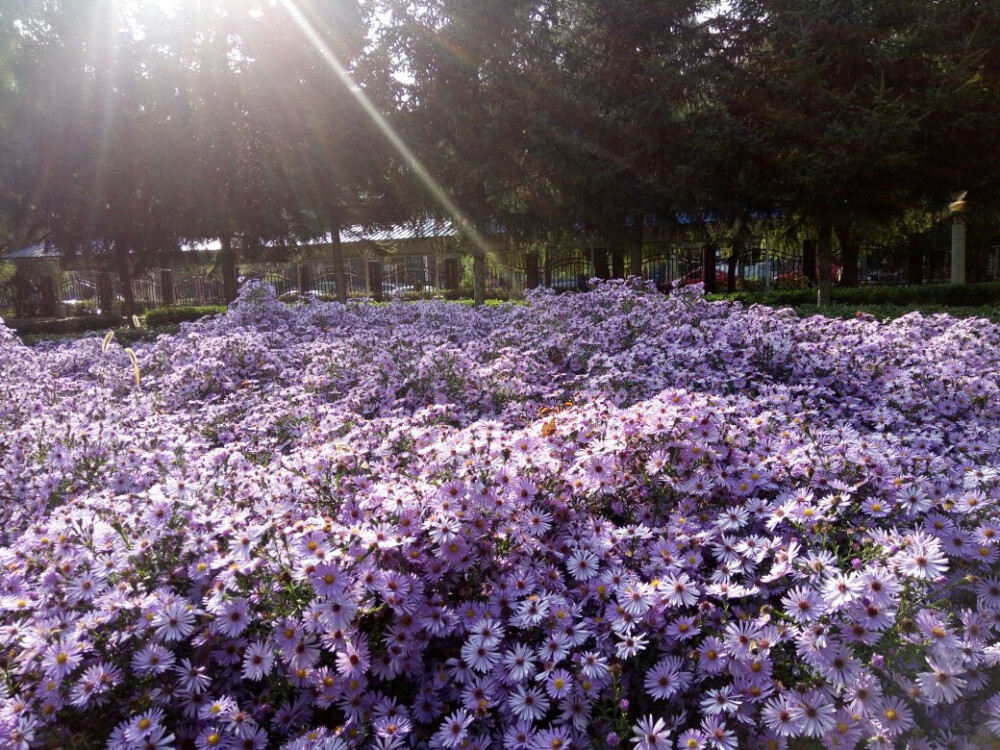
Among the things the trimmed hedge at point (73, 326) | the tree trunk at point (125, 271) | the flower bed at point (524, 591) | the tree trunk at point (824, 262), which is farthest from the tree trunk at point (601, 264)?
the flower bed at point (524, 591)

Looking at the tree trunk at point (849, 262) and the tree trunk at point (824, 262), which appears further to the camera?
the tree trunk at point (849, 262)

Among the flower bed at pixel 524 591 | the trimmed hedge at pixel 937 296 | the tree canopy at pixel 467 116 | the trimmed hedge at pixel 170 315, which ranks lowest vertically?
the flower bed at pixel 524 591

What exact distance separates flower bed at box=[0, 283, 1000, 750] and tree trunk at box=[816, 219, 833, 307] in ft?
40.1

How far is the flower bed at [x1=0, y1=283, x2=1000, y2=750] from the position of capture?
1572 millimetres

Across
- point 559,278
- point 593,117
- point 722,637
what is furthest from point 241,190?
point 722,637

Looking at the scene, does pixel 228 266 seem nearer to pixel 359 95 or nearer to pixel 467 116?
pixel 359 95

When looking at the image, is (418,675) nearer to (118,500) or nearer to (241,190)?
(118,500)

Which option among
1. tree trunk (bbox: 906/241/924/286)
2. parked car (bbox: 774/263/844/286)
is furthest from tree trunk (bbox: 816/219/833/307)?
tree trunk (bbox: 906/241/924/286)

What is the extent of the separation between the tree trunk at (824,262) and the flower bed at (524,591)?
481 inches

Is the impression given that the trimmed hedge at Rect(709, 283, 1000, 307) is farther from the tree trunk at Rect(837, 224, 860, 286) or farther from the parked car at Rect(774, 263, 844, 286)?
the parked car at Rect(774, 263, 844, 286)

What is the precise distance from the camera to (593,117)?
1512 centimetres

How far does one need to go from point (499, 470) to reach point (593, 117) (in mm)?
14422

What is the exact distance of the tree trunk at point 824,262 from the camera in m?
14.1

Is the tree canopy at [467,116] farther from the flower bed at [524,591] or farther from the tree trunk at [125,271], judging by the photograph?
the flower bed at [524,591]
